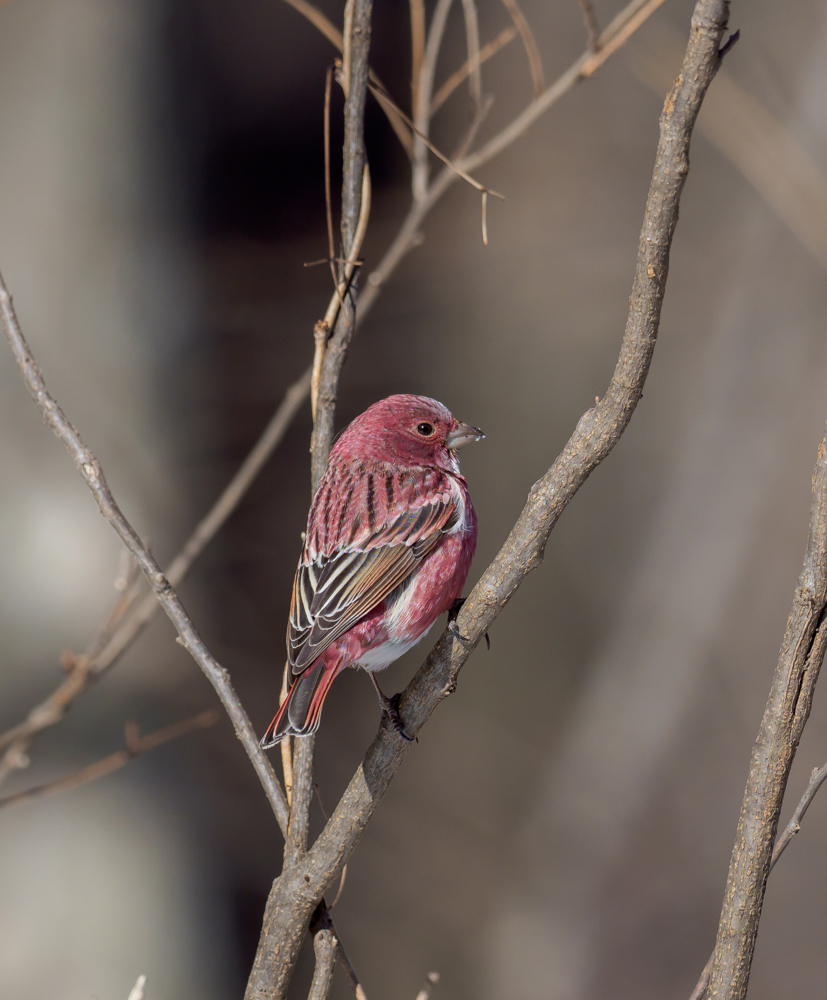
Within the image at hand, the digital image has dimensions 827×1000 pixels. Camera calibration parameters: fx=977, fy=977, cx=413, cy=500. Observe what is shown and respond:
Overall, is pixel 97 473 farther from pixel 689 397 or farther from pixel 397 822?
pixel 689 397

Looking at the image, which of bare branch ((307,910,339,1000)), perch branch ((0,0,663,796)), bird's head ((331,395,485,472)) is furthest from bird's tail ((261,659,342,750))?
bird's head ((331,395,485,472))

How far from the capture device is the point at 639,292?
1.71 meters

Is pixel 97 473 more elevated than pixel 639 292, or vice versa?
pixel 639 292

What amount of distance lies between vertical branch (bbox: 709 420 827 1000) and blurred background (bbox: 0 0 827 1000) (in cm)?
346

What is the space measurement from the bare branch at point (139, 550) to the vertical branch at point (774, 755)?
104 cm

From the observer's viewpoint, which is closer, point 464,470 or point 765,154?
point 765,154

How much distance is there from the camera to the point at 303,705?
101 inches

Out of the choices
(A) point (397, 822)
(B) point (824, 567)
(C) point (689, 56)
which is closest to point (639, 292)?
(C) point (689, 56)

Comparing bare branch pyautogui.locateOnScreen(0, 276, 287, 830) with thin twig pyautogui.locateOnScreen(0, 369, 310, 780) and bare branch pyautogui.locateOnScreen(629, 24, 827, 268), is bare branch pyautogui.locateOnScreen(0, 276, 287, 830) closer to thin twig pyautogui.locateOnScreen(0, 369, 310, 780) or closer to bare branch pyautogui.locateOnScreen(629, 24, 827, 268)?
thin twig pyautogui.locateOnScreen(0, 369, 310, 780)

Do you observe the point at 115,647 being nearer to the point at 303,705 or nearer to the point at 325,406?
the point at 303,705

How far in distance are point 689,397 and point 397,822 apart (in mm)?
3729

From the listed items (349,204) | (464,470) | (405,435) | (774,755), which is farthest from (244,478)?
(464,470)

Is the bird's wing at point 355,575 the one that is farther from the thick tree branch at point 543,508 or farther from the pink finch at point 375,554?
the thick tree branch at point 543,508

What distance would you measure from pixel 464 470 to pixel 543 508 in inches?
199
